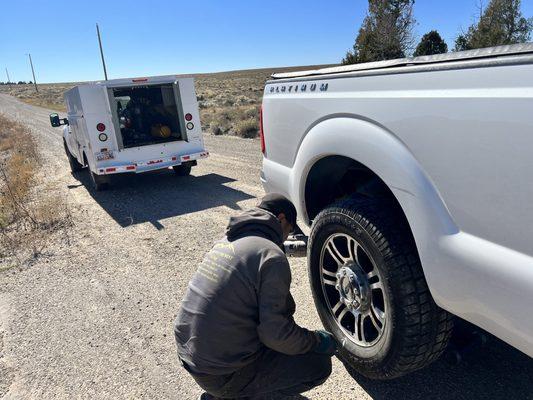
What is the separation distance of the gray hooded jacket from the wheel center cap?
40cm

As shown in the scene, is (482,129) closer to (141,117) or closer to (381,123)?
(381,123)

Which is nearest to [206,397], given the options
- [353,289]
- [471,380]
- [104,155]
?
[353,289]

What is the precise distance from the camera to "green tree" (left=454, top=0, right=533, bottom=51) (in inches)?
886

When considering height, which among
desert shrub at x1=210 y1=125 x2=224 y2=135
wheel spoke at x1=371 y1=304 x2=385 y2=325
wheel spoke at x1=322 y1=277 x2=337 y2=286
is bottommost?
wheel spoke at x1=371 y1=304 x2=385 y2=325

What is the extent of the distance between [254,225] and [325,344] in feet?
2.91

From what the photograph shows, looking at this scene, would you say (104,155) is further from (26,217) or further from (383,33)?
(383,33)

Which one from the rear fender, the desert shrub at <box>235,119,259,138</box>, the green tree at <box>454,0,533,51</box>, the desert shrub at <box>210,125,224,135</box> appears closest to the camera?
the rear fender

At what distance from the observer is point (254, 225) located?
A: 8.12ft

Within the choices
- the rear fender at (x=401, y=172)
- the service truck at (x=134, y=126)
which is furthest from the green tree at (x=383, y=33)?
the rear fender at (x=401, y=172)

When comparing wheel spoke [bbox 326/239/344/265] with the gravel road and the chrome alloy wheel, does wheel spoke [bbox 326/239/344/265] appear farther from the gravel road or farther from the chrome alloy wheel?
the gravel road

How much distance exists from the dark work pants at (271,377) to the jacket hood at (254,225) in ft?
2.32

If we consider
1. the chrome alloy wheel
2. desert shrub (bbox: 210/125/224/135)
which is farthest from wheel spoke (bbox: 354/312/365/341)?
desert shrub (bbox: 210/125/224/135)

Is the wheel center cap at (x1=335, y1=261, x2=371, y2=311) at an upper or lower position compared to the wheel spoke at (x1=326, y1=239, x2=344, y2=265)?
lower

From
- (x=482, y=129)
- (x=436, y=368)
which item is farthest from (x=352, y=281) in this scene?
(x=482, y=129)
